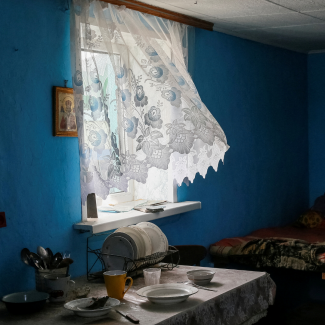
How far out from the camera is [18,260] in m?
2.16

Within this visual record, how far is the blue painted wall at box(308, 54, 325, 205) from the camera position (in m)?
4.86

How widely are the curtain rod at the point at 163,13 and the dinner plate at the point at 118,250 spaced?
47.9 inches

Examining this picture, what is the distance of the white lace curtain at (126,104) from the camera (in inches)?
94.6

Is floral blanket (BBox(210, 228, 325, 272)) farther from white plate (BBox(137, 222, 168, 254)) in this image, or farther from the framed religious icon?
the framed religious icon

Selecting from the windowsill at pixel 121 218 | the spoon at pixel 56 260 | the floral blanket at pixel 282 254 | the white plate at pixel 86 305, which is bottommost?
the floral blanket at pixel 282 254

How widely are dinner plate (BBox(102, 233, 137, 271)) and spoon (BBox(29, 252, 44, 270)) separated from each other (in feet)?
1.06

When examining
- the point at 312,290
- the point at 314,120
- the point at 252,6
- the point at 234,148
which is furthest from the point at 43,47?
the point at 314,120

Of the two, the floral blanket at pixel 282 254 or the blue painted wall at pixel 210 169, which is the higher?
the blue painted wall at pixel 210 169

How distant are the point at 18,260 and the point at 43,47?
983 mm

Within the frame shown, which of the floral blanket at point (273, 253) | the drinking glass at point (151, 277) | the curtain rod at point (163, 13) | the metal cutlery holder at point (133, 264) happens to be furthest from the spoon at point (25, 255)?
the floral blanket at point (273, 253)

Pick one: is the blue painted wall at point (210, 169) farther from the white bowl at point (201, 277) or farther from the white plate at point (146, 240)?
the white bowl at point (201, 277)

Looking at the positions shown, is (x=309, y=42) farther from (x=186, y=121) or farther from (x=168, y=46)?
(x=186, y=121)

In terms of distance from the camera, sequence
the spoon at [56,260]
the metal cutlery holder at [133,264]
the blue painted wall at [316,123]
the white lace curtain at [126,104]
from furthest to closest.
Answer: the blue painted wall at [316,123], the white lace curtain at [126,104], the metal cutlery holder at [133,264], the spoon at [56,260]

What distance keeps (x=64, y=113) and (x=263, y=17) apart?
1617 mm
